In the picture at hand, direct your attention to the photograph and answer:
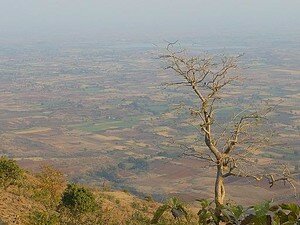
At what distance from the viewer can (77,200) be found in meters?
17.6

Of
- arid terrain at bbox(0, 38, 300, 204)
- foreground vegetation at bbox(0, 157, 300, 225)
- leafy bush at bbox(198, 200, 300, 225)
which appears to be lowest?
arid terrain at bbox(0, 38, 300, 204)

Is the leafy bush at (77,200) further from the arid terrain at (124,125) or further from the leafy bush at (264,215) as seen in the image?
the leafy bush at (264,215)

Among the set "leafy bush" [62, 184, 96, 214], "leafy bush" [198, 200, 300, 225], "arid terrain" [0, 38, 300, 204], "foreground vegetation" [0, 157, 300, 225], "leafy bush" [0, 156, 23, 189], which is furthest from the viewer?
"arid terrain" [0, 38, 300, 204]

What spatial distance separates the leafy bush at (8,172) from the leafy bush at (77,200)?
3.49 metres

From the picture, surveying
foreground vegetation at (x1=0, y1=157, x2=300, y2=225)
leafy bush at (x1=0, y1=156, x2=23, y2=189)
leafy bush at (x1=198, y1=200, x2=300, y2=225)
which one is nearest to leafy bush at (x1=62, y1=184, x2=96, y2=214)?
foreground vegetation at (x1=0, y1=157, x2=300, y2=225)

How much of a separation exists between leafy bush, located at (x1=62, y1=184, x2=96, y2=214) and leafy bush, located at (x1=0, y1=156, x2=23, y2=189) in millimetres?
3487

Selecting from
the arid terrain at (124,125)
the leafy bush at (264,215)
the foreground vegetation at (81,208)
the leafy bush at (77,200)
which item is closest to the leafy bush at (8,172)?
the foreground vegetation at (81,208)

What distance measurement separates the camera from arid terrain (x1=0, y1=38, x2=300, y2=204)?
54.2m

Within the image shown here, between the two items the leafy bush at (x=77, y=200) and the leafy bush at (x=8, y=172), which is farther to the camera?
the leafy bush at (x=8, y=172)

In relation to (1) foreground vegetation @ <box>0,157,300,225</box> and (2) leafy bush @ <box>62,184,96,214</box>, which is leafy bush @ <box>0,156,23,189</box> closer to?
(1) foreground vegetation @ <box>0,157,300,225</box>

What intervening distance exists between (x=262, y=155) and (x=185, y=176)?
14.3 meters

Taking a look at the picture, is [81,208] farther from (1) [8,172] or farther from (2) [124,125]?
(2) [124,125]

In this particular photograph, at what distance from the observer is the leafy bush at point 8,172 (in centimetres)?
2025

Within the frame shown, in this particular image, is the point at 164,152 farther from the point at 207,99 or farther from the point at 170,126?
the point at 207,99
